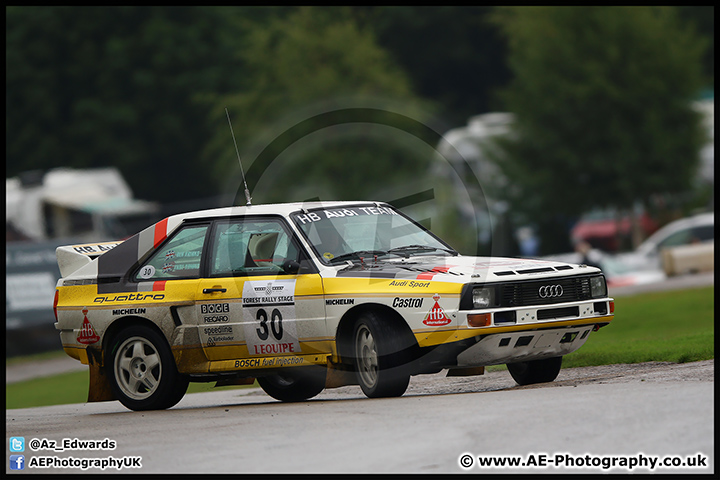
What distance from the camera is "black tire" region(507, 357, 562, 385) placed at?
1073cm

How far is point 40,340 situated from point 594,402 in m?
21.4

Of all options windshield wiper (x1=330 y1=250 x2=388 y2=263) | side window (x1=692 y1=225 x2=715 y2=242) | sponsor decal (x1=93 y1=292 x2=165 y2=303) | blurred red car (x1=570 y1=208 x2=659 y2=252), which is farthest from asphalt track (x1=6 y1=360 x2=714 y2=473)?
blurred red car (x1=570 y1=208 x2=659 y2=252)

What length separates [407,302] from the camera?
31.2 ft

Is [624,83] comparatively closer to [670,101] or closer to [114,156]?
[670,101]

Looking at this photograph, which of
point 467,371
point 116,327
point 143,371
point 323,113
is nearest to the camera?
point 467,371

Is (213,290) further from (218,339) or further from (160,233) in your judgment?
(160,233)

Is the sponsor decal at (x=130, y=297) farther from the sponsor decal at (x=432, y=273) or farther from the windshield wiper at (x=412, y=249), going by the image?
the sponsor decal at (x=432, y=273)

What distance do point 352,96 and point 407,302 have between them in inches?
1624

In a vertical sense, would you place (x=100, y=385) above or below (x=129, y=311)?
below

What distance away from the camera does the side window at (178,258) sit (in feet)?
35.8

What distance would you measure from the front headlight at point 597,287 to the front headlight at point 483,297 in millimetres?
1101

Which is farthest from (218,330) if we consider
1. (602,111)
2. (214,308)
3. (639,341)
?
(602,111)

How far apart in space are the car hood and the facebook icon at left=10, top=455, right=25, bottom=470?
3172mm

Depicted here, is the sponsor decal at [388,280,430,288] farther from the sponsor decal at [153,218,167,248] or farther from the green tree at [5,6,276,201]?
the green tree at [5,6,276,201]
